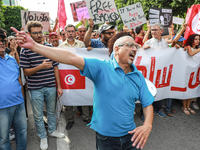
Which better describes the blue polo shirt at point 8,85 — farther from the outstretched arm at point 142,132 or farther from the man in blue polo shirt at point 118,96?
the outstretched arm at point 142,132

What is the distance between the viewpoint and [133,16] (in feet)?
16.6

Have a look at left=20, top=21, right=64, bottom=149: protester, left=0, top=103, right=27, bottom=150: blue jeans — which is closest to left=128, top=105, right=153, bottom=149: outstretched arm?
left=20, top=21, right=64, bottom=149: protester

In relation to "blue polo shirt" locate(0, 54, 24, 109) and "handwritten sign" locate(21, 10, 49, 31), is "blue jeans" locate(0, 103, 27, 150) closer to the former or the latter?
"blue polo shirt" locate(0, 54, 24, 109)

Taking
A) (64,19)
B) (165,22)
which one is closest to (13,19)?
(64,19)

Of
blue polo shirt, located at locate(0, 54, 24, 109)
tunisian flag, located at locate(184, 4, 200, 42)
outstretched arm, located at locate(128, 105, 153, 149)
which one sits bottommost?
outstretched arm, located at locate(128, 105, 153, 149)

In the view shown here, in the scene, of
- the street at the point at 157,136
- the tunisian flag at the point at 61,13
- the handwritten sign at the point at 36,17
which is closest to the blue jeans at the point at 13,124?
the street at the point at 157,136

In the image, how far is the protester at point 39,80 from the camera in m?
2.73

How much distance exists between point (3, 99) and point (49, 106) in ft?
3.21

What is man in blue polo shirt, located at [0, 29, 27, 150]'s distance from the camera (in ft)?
7.48

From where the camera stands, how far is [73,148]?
115 inches

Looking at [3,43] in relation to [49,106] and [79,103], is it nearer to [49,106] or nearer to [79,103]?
[49,106]

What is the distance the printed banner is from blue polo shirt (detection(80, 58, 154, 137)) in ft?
6.72

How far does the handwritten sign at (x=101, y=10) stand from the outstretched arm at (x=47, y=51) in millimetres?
2804

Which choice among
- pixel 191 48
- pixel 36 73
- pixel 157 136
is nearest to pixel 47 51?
pixel 36 73
